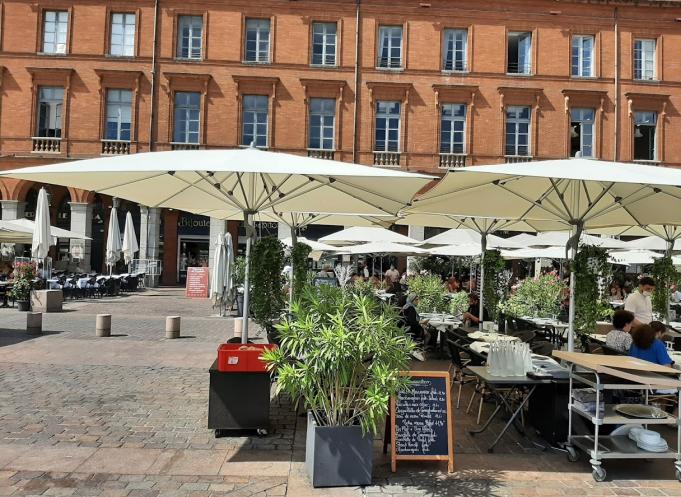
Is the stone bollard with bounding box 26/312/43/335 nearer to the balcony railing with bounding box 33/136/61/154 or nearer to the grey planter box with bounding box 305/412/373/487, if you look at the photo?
the grey planter box with bounding box 305/412/373/487

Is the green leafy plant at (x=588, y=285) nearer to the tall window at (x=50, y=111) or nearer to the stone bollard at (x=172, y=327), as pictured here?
the stone bollard at (x=172, y=327)

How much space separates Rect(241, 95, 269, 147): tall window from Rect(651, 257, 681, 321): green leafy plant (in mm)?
19086

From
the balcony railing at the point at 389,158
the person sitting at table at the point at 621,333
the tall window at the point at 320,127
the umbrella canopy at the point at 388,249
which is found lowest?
the person sitting at table at the point at 621,333

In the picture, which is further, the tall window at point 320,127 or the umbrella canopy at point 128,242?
the tall window at point 320,127

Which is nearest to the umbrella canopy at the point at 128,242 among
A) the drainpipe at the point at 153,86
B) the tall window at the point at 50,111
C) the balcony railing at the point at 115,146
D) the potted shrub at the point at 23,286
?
the balcony railing at the point at 115,146

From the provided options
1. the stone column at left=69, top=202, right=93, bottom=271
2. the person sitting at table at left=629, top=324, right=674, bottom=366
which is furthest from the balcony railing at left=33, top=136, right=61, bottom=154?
the person sitting at table at left=629, top=324, right=674, bottom=366

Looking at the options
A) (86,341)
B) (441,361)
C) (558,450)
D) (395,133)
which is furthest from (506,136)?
(558,450)

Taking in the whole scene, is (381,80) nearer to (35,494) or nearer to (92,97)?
(92,97)

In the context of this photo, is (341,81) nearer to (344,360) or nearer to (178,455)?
(178,455)

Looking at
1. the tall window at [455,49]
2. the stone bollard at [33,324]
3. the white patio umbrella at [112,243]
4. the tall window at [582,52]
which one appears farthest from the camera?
the tall window at [582,52]

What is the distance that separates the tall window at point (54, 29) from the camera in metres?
25.4

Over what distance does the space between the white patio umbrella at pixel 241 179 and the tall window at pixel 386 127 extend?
18.0 metres

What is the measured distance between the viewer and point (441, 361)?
10.2m

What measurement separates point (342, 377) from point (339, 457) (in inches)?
25.6
